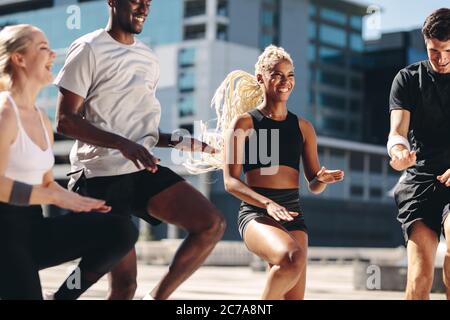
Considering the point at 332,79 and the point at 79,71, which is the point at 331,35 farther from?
the point at 79,71

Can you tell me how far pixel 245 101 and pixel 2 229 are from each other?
2.17 m

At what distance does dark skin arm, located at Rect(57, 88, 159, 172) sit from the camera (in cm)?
415

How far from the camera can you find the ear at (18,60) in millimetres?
3779

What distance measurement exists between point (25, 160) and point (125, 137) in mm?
831

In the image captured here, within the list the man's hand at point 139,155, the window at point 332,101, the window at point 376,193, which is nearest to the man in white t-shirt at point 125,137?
the man's hand at point 139,155

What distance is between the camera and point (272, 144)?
4957 millimetres

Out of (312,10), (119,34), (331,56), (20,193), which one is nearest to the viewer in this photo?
(20,193)

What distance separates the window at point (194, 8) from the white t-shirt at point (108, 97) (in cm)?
6563

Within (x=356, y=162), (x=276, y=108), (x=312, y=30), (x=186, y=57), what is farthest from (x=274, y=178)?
(x=312, y=30)

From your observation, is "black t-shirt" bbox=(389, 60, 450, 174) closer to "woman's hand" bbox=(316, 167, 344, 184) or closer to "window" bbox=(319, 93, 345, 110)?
Answer: "woman's hand" bbox=(316, 167, 344, 184)

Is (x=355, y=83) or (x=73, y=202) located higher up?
(x=73, y=202)

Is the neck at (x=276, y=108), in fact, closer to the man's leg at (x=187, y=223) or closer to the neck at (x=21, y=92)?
the man's leg at (x=187, y=223)

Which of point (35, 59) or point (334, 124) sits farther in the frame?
point (334, 124)
